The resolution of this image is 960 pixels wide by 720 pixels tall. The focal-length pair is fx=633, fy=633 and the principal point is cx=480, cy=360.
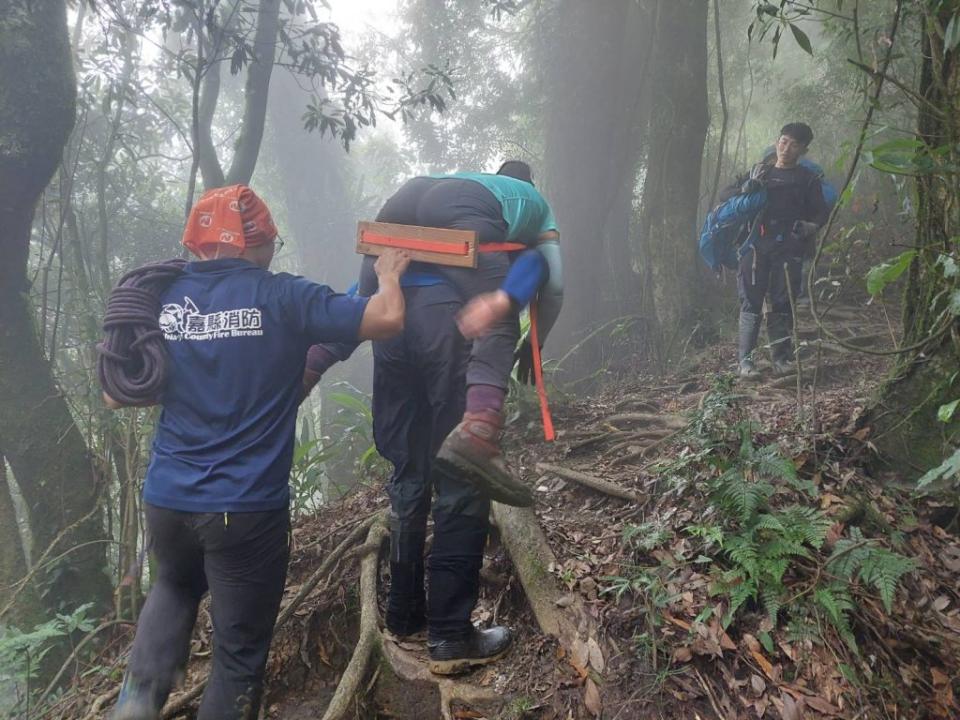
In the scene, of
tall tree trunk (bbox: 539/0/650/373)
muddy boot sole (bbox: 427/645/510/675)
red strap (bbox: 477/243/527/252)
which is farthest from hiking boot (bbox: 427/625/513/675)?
tall tree trunk (bbox: 539/0/650/373)

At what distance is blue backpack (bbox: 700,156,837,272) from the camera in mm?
5266

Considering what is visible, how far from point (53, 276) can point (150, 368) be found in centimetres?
834

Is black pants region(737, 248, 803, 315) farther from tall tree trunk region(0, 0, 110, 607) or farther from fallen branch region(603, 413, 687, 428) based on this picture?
tall tree trunk region(0, 0, 110, 607)

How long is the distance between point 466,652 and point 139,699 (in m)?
1.23

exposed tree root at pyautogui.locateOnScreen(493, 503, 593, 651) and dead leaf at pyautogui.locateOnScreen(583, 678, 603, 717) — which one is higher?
exposed tree root at pyautogui.locateOnScreen(493, 503, 593, 651)

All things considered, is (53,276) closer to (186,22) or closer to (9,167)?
(186,22)

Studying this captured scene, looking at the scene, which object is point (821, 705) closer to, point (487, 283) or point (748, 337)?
point (487, 283)

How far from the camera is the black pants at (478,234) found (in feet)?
8.35

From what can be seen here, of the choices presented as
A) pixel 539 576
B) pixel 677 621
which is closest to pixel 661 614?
pixel 677 621

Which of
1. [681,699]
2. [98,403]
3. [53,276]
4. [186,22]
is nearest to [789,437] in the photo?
[681,699]

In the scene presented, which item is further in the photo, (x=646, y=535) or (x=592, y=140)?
(x=592, y=140)

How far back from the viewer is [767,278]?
5469 millimetres

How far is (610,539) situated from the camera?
3.17 meters

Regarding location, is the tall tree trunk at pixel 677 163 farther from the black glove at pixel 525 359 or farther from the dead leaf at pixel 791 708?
the dead leaf at pixel 791 708
